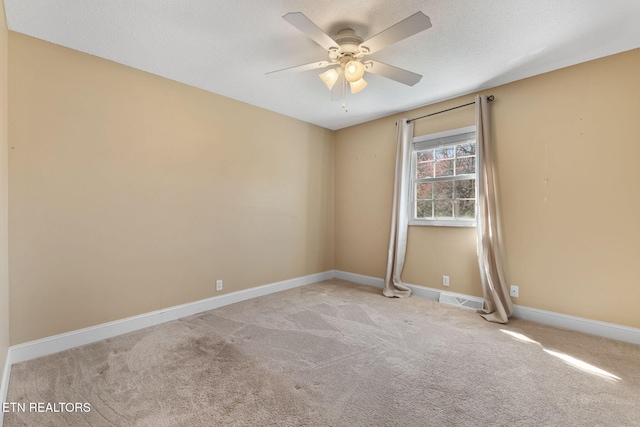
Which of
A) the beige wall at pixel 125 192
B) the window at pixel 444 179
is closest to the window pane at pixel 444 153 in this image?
the window at pixel 444 179

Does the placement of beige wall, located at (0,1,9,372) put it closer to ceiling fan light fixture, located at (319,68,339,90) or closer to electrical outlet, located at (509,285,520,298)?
ceiling fan light fixture, located at (319,68,339,90)

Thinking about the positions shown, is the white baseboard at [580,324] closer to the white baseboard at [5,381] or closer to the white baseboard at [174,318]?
the white baseboard at [174,318]

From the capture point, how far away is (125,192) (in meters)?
2.72

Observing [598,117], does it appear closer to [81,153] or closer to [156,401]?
[156,401]

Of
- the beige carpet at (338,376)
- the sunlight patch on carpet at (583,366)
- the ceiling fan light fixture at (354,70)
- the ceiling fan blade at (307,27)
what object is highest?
the ceiling fan blade at (307,27)

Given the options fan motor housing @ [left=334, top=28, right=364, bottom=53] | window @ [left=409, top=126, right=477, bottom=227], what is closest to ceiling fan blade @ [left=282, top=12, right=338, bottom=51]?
fan motor housing @ [left=334, top=28, right=364, bottom=53]

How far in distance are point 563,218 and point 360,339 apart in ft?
7.78

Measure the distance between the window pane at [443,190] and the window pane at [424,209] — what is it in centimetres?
14

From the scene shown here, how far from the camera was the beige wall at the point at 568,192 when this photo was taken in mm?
2514

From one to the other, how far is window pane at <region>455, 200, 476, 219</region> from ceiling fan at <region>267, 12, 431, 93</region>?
186cm

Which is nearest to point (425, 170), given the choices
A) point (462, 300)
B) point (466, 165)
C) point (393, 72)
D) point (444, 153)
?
point (444, 153)

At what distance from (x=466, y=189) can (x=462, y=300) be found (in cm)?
139

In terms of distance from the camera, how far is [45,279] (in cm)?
229

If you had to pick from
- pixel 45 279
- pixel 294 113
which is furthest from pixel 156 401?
pixel 294 113
